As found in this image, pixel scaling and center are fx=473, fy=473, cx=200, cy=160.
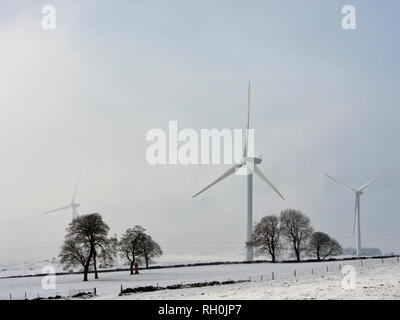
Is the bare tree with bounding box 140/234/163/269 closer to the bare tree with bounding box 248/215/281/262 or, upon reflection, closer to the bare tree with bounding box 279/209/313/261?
the bare tree with bounding box 248/215/281/262

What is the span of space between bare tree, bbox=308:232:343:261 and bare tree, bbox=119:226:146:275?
3907cm

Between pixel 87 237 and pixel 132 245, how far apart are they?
36.6ft

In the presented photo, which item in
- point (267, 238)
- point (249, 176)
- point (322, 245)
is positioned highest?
point (249, 176)

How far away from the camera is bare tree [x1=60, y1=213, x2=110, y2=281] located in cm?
7269

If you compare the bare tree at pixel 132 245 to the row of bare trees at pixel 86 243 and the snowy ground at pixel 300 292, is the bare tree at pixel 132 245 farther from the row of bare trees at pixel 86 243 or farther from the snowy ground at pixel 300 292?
the snowy ground at pixel 300 292

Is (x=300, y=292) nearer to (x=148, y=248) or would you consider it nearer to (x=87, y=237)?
(x=87, y=237)

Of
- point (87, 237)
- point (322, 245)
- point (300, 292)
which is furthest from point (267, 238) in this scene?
point (300, 292)

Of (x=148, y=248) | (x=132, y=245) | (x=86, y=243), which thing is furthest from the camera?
(x=148, y=248)

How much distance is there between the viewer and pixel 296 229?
99.9 meters

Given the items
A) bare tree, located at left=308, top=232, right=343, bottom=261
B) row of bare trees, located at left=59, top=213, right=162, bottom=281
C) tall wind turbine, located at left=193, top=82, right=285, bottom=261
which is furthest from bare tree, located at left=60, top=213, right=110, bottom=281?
bare tree, located at left=308, top=232, right=343, bottom=261
